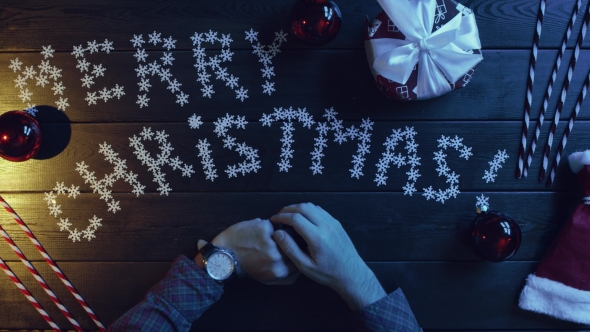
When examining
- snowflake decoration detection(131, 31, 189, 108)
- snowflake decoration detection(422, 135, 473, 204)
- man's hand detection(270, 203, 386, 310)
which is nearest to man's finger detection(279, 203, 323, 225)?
man's hand detection(270, 203, 386, 310)

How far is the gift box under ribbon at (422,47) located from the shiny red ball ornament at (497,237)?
0.40 m

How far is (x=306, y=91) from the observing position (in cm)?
136

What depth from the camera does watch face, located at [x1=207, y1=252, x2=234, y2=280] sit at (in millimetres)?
1244

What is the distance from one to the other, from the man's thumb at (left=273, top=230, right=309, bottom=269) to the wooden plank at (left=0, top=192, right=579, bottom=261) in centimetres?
16

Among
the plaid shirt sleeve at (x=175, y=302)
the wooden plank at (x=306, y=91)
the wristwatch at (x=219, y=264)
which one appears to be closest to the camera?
the plaid shirt sleeve at (x=175, y=302)

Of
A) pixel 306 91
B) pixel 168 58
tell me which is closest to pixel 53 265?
pixel 168 58

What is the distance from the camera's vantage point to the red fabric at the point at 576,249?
4.27 ft

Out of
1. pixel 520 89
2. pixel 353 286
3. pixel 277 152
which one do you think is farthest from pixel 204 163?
pixel 520 89

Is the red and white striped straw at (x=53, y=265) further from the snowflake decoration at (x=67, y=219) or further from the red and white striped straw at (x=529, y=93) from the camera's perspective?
the red and white striped straw at (x=529, y=93)

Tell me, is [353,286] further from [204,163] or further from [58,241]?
[58,241]

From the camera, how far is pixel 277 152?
137 centimetres

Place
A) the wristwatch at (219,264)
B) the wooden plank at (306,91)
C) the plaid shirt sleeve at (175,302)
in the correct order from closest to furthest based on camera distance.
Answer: the plaid shirt sleeve at (175,302) < the wristwatch at (219,264) < the wooden plank at (306,91)

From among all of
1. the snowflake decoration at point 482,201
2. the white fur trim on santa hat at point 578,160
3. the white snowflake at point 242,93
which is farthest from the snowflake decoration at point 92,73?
the white fur trim on santa hat at point 578,160

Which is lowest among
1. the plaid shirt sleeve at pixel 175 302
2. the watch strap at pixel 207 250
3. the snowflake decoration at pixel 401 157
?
the plaid shirt sleeve at pixel 175 302
